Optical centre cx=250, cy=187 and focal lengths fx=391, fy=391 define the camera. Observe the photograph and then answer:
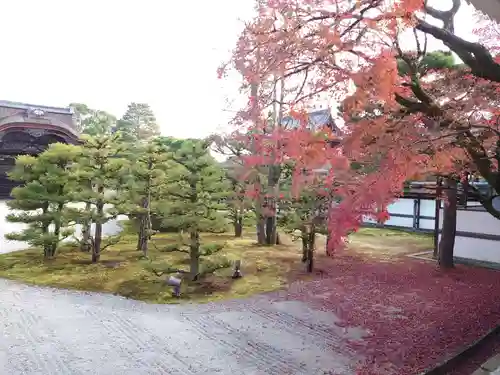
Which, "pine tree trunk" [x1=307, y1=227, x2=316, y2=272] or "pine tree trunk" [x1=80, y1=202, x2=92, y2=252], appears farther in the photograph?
"pine tree trunk" [x1=80, y1=202, x2=92, y2=252]

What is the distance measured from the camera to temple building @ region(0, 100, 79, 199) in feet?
58.6

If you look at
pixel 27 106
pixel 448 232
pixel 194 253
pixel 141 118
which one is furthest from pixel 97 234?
pixel 141 118

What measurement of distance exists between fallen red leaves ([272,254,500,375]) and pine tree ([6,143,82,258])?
5.64 meters

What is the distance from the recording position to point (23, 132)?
18.4 meters

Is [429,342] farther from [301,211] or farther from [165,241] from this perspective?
[165,241]

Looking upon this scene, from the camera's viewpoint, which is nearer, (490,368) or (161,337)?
(490,368)

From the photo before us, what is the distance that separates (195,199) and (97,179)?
267 cm

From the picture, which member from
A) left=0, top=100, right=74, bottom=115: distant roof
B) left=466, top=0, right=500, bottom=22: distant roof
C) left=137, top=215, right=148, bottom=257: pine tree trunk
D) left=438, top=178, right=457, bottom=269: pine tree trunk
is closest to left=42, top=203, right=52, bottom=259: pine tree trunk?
left=137, top=215, right=148, bottom=257: pine tree trunk

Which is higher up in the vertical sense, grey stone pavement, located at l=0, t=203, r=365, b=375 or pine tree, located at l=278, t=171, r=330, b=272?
pine tree, located at l=278, t=171, r=330, b=272

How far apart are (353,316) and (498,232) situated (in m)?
5.83

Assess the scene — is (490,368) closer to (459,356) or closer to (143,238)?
(459,356)

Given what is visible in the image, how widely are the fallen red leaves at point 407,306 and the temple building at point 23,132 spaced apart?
47.9ft

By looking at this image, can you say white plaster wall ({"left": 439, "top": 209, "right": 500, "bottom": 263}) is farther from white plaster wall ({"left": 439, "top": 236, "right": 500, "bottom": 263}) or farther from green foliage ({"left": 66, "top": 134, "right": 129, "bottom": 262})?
green foliage ({"left": 66, "top": 134, "right": 129, "bottom": 262})

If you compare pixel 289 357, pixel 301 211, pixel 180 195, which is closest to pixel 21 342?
pixel 289 357
